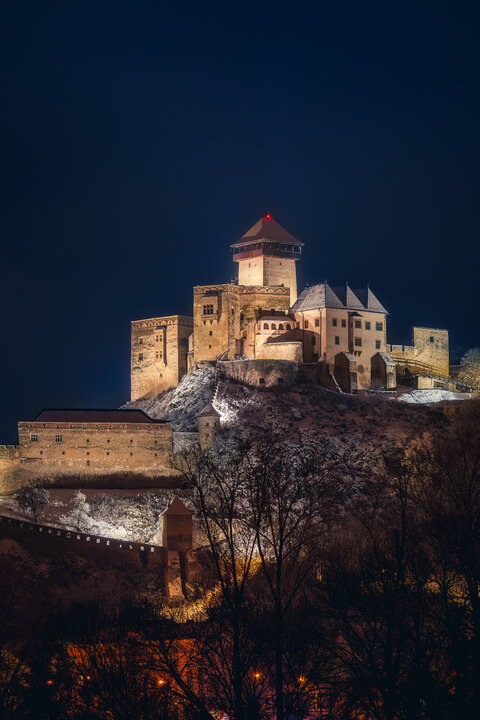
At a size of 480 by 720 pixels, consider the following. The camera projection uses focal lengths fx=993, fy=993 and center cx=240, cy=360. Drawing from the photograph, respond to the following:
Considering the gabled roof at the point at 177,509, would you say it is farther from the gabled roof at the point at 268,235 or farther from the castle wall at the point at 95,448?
the gabled roof at the point at 268,235

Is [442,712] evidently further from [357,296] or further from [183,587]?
[357,296]

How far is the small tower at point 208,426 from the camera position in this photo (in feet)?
231

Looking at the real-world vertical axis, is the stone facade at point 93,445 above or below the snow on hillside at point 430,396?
below

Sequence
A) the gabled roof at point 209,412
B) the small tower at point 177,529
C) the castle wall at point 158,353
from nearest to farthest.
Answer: the small tower at point 177,529 < the gabled roof at point 209,412 < the castle wall at point 158,353

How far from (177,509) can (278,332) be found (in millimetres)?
26363

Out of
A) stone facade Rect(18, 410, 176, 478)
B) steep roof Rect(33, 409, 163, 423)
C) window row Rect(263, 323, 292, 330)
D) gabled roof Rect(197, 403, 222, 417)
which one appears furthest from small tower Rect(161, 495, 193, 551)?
window row Rect(263, 323, 292, 330)

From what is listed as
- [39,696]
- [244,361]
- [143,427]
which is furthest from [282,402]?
[39,696]

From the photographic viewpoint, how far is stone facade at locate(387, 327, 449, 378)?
291ft

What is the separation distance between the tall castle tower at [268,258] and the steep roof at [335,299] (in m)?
2.84

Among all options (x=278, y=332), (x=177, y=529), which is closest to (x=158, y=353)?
(x=278, y=332)

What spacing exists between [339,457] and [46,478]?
20486 mm

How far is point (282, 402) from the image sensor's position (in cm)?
7550

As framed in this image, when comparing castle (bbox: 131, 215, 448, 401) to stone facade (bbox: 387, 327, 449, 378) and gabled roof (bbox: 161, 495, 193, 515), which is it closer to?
stone facade (bbox: 387, 327, 449, 378)

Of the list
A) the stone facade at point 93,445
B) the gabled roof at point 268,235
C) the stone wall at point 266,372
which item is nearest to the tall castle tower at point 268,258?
the gabled roof at point 268,235
